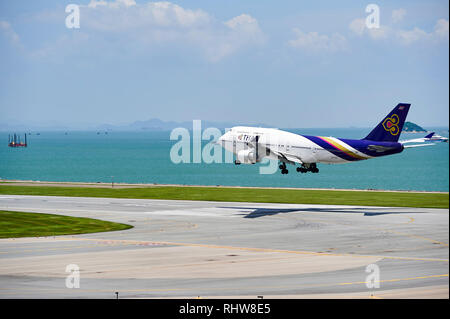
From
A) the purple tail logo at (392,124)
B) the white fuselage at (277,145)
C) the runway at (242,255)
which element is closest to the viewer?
the runway at (242,255)

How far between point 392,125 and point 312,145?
39.6 feet

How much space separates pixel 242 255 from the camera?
71.8 m

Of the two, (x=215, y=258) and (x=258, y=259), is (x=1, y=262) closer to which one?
(x=215, y=258)

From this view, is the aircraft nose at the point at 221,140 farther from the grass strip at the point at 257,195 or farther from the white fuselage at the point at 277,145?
the grass strip at the point at 257,195

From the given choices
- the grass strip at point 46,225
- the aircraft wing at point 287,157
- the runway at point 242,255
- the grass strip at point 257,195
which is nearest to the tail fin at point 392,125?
the runway at point 242,255

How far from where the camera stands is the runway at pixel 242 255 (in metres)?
54.8

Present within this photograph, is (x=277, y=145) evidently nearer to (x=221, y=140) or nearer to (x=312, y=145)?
(x=312, y=145)

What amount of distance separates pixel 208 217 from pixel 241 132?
47.3ft

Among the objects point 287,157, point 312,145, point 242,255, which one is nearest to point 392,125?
point 312,145

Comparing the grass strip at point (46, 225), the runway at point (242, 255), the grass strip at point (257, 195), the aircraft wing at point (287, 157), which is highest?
the aircraft wing at point (287, 157)

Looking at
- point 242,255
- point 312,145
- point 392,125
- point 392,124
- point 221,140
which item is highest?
point 221,140

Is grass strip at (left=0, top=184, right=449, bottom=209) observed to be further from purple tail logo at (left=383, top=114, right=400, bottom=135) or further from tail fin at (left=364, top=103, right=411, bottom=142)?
purple tail logo at (left=383, top=114, right=400, bottom=135)
